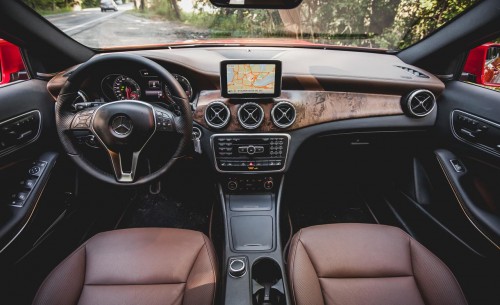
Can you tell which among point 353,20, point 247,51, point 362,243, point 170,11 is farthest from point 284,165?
point 170,11

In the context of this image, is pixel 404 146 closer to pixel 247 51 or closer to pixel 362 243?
pixel 362 243

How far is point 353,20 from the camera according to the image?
636 cm

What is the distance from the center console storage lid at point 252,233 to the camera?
1.87m

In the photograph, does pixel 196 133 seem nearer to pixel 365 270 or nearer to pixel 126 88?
pixel 126 88

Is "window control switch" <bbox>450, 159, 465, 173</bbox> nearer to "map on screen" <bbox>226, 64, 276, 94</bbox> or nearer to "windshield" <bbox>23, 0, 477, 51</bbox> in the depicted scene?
"windshield" <bbox>23, 0, 477, 51</bbox>

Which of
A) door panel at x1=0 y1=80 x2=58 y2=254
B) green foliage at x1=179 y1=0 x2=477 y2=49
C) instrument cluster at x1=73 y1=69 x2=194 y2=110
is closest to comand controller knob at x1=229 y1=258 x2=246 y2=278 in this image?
instrument cluster at x1=73 y1=69 x2=194 y2=110

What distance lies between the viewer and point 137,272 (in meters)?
1.43

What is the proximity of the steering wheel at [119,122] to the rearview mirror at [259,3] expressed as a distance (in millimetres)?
615

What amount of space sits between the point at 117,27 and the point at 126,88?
7423mm

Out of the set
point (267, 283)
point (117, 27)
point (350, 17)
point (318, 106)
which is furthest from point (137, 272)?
point (117, 27)

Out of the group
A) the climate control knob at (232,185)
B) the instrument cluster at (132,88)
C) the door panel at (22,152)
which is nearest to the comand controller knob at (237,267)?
the climate control knob at (232,185)

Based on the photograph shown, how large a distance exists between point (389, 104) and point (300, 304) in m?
1.54

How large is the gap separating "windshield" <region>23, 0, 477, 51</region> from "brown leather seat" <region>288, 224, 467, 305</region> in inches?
66.7

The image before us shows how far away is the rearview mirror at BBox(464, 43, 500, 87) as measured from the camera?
7.10 feet
